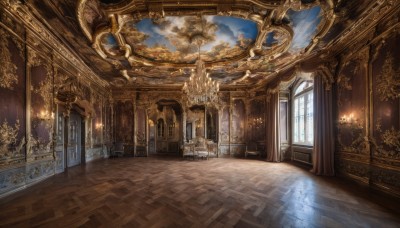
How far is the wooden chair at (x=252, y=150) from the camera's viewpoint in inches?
372

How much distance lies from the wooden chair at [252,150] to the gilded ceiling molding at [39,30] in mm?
8706

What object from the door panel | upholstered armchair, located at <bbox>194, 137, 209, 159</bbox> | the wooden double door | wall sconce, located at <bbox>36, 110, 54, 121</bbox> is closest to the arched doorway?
upholstered armchair, located at <bbox>194, 137, 209, 159</bbox>

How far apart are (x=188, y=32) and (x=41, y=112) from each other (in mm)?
4670

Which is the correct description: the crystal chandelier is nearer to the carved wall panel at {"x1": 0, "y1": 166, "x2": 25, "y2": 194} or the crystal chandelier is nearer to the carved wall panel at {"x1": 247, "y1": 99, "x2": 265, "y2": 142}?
the carved wall panel at {"x1": 0, "y1": 166, "x2": 25, "y2": 194}

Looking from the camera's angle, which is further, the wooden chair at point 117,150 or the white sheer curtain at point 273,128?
the wooden chair at point 117,150

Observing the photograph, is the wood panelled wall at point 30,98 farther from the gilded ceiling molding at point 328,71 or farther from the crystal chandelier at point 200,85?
the gilded ceiling molding at point 328,71

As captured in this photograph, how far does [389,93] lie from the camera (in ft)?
12.7

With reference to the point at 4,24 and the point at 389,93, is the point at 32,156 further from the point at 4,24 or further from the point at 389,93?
the point at 389,93

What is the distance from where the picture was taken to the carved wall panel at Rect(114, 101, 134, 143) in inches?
415

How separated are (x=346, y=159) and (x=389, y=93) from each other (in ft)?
7.17

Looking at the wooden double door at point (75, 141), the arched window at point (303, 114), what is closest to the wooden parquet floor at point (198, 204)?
the wooden double door at point (75, 141)

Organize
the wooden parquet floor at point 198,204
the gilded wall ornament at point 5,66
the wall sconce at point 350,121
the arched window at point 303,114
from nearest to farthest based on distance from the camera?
the wooden parquet floor at point 198,204, the gilded wall ornament at point 5,66, the wall sconce at point 350,121, the arched window at point 303,114

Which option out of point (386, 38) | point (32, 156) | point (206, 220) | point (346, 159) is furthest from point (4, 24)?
point (346, 159)

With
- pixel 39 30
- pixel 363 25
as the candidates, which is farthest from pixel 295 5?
pixel 39 30
